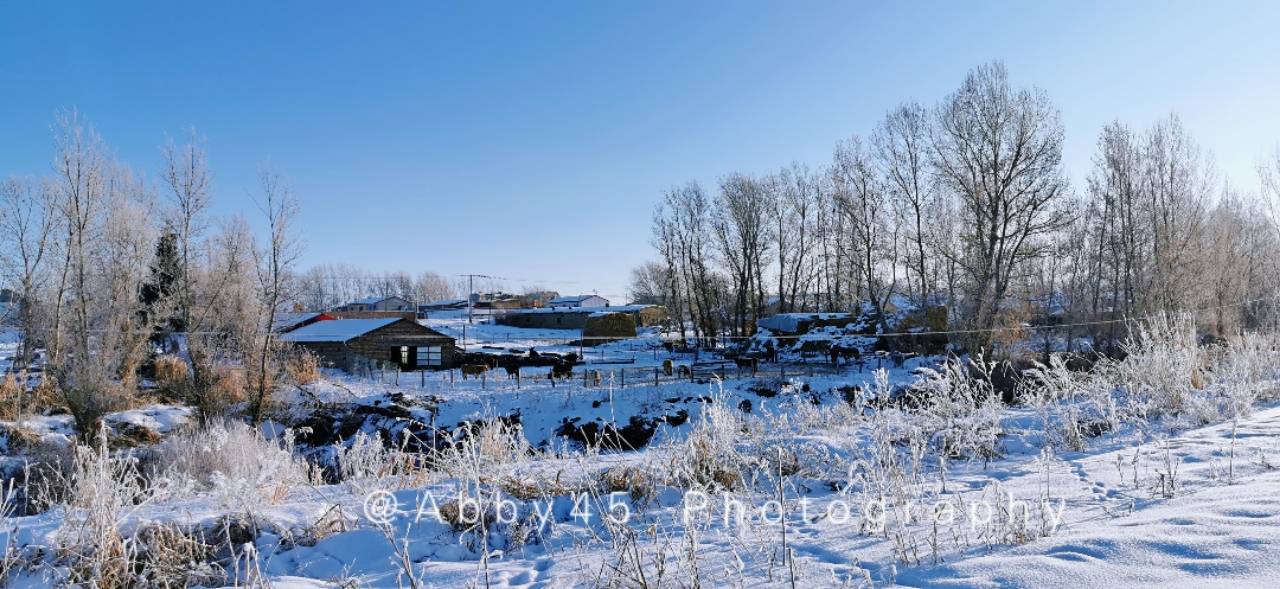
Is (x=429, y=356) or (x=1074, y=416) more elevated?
(x=1074, y=416)

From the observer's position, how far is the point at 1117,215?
34219mm

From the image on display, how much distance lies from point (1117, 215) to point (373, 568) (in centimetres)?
4121

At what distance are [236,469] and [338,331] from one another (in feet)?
104

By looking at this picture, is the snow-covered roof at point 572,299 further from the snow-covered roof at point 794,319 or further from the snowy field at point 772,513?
the snowy field at point 772,513

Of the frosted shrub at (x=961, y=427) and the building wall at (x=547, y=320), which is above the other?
the building wall at (x=547, y=320)

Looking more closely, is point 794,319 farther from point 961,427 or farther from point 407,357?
point 961,427

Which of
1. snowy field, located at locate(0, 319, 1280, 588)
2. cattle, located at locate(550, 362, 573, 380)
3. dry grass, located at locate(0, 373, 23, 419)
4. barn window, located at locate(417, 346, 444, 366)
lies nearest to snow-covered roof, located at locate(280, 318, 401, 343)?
barn window, located at locate(417, 346, 444, 366)

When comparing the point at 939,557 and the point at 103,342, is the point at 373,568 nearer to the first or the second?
the point at 939,557

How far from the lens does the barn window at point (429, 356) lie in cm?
→ 3540

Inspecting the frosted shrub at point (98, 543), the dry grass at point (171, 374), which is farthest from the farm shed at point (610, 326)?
the frosted shrub at point (98, 543)

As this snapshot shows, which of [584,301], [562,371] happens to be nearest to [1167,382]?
[562,371]

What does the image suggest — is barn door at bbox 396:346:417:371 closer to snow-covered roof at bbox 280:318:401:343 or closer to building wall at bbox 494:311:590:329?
snow-covered roof at bbox 280:318:401:343

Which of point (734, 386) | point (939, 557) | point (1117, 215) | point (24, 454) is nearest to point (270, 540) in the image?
point (939, 557)

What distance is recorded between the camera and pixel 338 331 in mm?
34938
